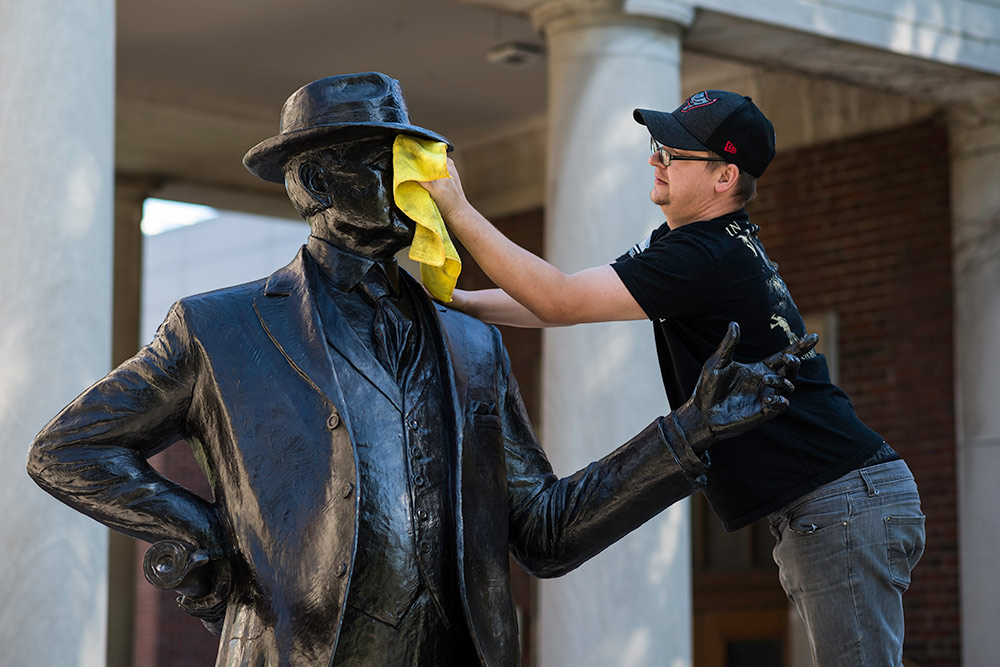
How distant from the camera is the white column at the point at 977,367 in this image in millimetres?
9391

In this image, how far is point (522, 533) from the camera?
2.77 metres

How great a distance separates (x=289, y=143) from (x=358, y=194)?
5.8 inches

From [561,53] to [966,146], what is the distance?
3313 mm

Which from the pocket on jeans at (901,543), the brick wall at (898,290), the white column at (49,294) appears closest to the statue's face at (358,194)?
the pocket on jeans at (901,543)

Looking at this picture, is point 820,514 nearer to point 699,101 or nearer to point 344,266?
point 699,101

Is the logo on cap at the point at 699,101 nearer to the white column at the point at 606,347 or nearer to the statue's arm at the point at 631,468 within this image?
the statue's arm at the point at 631,468

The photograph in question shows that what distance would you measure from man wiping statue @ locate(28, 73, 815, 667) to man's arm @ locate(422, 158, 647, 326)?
20 centimetres

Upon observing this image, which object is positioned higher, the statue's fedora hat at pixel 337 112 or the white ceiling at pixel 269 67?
the white ceiling at pixel 269 67

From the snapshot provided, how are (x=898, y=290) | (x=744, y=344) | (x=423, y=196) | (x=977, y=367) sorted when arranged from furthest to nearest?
1. (x=898, y=290)
2. (x=977, y=367)
3. (x=744, y=344)
4. (x=423, y=196)

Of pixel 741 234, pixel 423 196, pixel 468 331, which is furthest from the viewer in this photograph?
pixel 741 234

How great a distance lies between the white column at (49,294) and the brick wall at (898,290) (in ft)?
19.7

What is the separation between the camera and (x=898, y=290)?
411 inches

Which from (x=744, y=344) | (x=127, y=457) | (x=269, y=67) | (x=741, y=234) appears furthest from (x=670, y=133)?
(x=269, y=67)

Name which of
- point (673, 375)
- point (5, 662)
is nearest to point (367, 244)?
point (673, 375)
